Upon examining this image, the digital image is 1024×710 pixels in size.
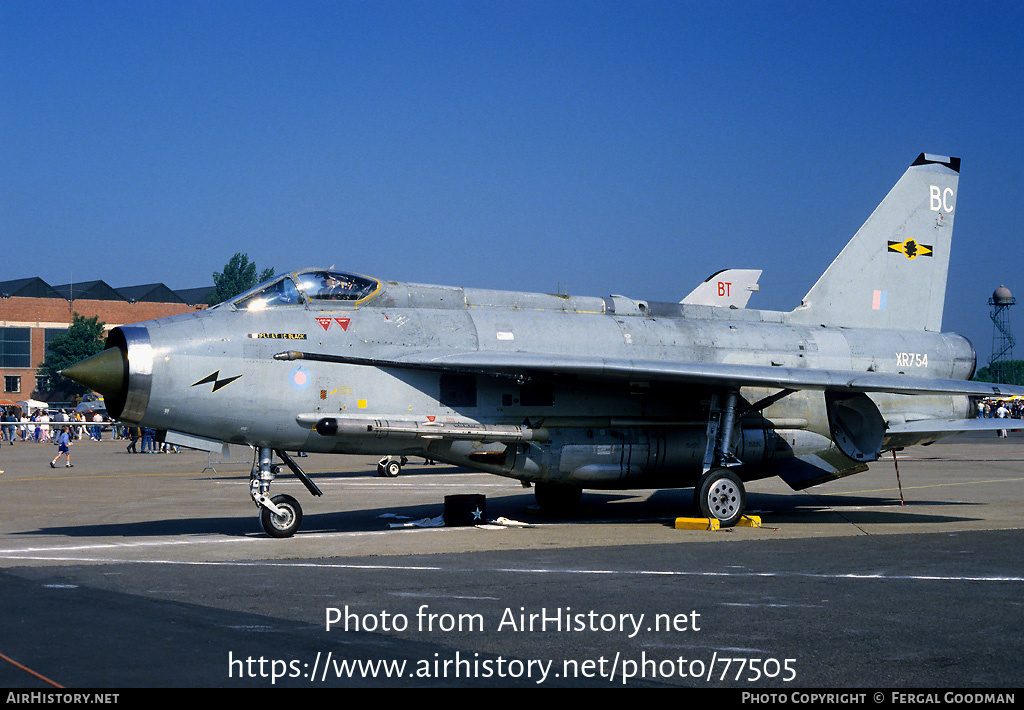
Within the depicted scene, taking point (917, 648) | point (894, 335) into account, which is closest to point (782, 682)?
point (917, 648)

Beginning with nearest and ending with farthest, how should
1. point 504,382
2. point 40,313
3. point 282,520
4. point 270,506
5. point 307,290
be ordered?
point 270,506
point 282,520
point 307,290
point 504,382
point 40,313

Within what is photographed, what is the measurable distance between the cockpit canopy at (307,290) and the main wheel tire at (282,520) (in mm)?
2812

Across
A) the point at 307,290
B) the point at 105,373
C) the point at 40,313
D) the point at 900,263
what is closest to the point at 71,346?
the point at 40,313

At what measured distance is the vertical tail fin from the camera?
18.2m

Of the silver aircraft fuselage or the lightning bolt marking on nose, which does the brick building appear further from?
the lightning bolt marking on nose

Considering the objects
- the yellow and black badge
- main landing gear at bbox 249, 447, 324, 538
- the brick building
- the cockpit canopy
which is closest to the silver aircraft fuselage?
the cockpit canopy

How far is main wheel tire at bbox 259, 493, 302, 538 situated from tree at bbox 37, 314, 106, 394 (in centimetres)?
7588

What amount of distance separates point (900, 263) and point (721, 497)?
6.88 meters

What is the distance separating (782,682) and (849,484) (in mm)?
18590

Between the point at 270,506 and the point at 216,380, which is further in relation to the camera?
the point at 270,506

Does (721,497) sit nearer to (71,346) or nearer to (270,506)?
(270,506)

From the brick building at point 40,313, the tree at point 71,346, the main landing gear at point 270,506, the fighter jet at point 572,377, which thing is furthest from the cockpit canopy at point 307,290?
the brick building at point 40,313

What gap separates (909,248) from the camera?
60.9 feet

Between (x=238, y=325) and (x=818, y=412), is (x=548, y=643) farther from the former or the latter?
(x=818, y=412)
